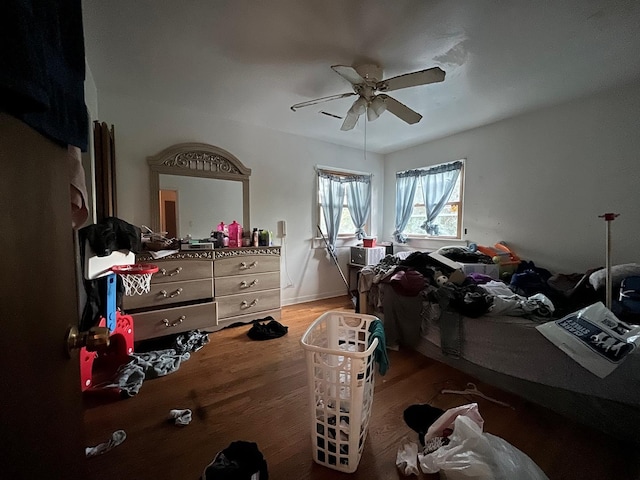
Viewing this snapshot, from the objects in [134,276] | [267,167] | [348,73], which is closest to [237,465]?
[134,276]

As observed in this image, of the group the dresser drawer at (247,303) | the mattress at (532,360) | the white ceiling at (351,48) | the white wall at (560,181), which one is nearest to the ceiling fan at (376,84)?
the white ceiling at (351,48)

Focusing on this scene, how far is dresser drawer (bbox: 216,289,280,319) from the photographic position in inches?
110

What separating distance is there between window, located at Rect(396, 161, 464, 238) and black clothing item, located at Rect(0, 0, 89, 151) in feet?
12.8

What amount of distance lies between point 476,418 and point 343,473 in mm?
695

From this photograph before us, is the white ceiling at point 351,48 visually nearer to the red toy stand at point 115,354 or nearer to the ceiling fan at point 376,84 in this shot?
the ceiling fan at point 376,84

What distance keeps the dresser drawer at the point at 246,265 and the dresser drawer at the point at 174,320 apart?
36 cm

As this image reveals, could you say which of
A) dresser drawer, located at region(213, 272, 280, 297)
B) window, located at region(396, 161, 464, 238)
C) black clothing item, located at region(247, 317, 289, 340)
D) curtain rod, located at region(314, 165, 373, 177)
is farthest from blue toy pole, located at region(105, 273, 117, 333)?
window, located at region(396, 161, 464, 238)

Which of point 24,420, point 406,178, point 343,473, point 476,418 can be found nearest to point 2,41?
point 24,420

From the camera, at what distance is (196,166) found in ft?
9.76

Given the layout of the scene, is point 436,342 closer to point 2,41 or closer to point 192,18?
point 2,41

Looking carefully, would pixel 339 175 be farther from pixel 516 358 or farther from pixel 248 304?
pixel 516 358

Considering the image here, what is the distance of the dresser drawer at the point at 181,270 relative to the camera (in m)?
2.46

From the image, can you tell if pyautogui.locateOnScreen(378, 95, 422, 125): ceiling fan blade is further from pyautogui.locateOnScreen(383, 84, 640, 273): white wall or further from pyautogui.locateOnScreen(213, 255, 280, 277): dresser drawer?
pyautogui.locateOnScreen(213, 255, 280, 277): dresser drawer

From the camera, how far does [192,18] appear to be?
160 cm
